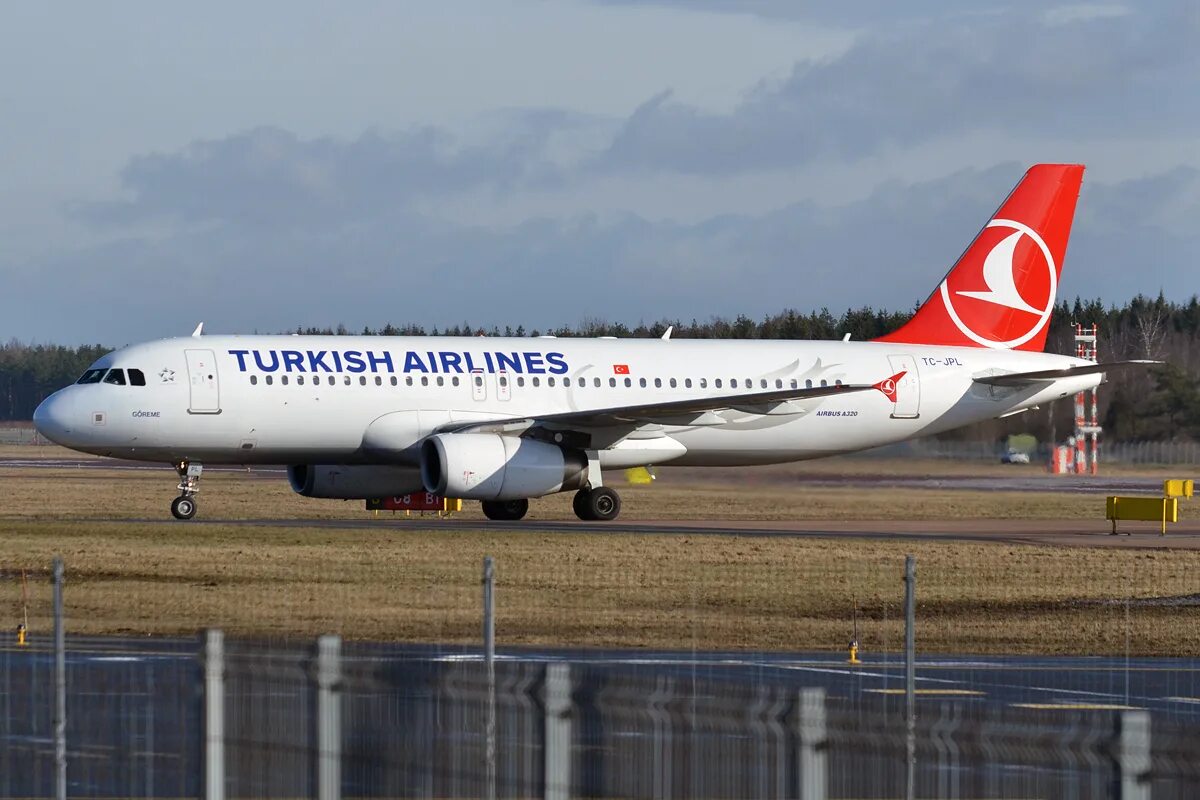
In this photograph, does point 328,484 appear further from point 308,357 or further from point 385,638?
point 385,638

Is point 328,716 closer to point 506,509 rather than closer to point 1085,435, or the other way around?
point 506,509

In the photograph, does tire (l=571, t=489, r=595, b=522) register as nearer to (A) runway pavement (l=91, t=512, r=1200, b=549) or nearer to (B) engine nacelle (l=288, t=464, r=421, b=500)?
(A) runway pavement (l=91, t=512, r=1200, b=549)

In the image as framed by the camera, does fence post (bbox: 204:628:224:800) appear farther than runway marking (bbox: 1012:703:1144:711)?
No

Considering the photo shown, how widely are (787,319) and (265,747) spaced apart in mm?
51055

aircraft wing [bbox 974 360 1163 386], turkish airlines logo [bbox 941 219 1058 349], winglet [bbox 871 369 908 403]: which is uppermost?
turkish airlines logo [bbox 941 219 1058 349]

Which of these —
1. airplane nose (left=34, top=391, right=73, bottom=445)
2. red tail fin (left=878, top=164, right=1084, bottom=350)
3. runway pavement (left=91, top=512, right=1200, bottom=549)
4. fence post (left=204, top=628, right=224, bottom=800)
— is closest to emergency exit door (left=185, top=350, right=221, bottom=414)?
runway pavement (left=91, top=512, right=1200, bottom=549)

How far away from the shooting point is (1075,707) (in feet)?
48.7

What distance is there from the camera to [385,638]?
762 inches

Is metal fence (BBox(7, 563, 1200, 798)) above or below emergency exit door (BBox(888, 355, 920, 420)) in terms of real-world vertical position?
below

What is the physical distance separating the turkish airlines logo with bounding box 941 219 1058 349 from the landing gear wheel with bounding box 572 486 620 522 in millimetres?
10295

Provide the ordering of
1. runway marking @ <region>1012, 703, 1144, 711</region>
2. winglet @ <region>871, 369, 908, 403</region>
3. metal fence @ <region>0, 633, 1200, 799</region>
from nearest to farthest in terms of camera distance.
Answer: metal fence @ <region>0, 633, 1200, 799</region>, runway marking @ <region>1012, 703, 1144, 711</region>, winglet @ <region>871, 369, 908, 403</region>

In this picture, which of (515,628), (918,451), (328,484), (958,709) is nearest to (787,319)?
(918,451)

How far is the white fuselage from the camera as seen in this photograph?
122ft

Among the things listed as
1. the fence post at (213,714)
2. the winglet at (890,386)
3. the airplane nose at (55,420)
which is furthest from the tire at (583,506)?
the fence post at (213,714)
